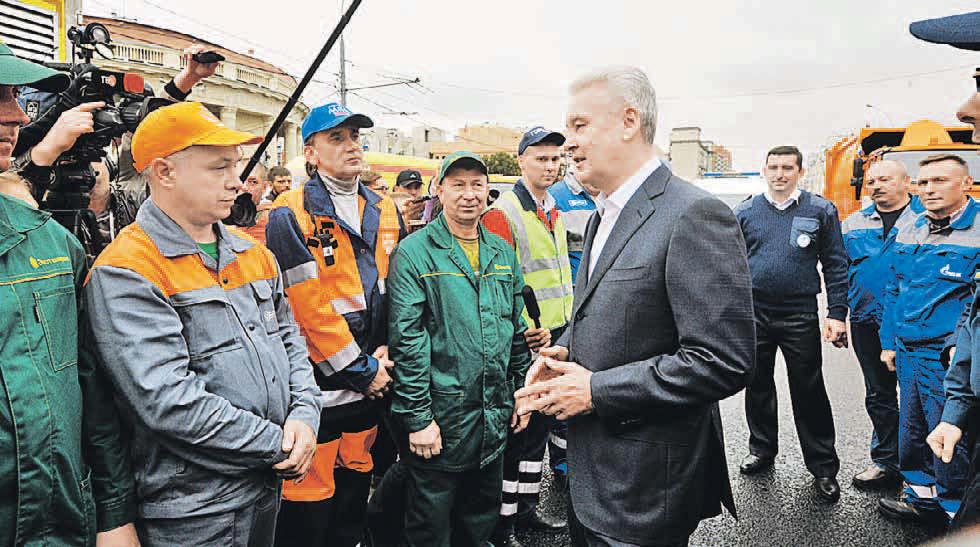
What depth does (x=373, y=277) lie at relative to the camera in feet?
9.81

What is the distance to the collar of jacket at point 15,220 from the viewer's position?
1.61 meters

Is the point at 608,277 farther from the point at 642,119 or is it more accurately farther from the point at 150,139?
the point at 150,139

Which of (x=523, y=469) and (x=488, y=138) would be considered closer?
(x=523, y=469)

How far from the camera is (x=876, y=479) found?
4305mm

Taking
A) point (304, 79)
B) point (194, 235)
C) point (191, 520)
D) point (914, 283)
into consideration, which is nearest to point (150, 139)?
point (194, 235)

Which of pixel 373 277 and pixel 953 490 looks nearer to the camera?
pixel 373 277

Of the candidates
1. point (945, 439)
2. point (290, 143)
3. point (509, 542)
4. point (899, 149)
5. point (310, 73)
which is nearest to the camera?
point (945, 439)

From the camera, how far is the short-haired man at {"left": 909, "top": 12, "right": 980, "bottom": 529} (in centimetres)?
188

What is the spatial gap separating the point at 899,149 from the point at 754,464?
6.68m

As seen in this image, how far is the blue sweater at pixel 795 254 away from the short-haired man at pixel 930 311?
0.55 metres

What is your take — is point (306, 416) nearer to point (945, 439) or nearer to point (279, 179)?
point (945, 439)

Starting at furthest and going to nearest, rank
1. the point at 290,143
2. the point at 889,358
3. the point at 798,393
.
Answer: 1. the point at 290,143
2. the point at 798,393
3. the point at 889,358

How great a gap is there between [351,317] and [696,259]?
65.7 inches

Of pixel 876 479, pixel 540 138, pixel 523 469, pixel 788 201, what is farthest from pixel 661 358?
pixel 876 479
